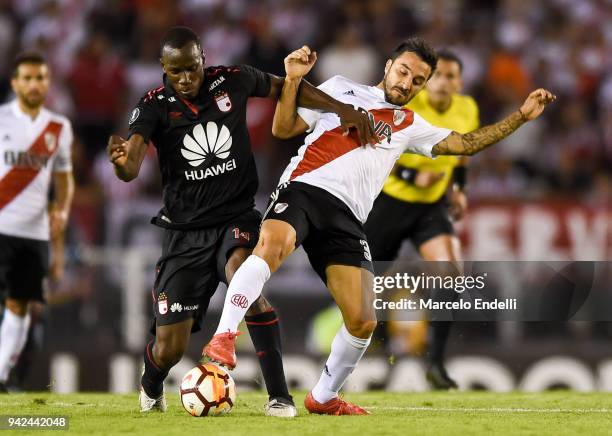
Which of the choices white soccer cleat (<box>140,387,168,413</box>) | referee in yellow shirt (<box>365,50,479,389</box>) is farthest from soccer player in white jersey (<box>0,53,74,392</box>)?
referee in yellow shirt (<box>365,50,479,389</box>)

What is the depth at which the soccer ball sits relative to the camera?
627 cm

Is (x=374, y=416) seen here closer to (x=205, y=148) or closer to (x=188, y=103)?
(x=205, y=148)

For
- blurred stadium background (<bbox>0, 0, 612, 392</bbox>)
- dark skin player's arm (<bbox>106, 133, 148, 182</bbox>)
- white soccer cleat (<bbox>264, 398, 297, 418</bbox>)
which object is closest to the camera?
dark skin player's arm (<bbox>106, 133, 148, 182</bbox>)

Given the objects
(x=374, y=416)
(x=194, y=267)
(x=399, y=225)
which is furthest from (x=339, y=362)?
(x=399, y=225)

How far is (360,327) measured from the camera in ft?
22.2

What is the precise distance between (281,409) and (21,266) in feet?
11.5

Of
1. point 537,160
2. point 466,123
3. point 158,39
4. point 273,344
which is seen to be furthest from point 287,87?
point 158,39

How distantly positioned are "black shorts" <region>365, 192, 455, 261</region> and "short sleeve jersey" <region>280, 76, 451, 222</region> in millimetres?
2068

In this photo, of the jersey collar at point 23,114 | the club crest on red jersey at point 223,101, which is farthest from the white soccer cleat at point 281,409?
the jersey collar at point 23,114

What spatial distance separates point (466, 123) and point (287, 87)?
2.83 metres

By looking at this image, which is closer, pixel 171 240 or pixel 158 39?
pixel 171 240

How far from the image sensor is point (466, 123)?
31.1 ft

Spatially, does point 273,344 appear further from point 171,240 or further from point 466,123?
point 466,123

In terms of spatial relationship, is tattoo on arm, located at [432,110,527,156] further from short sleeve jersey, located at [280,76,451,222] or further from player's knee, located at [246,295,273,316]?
player's knee, located at [246,295,273,316]
